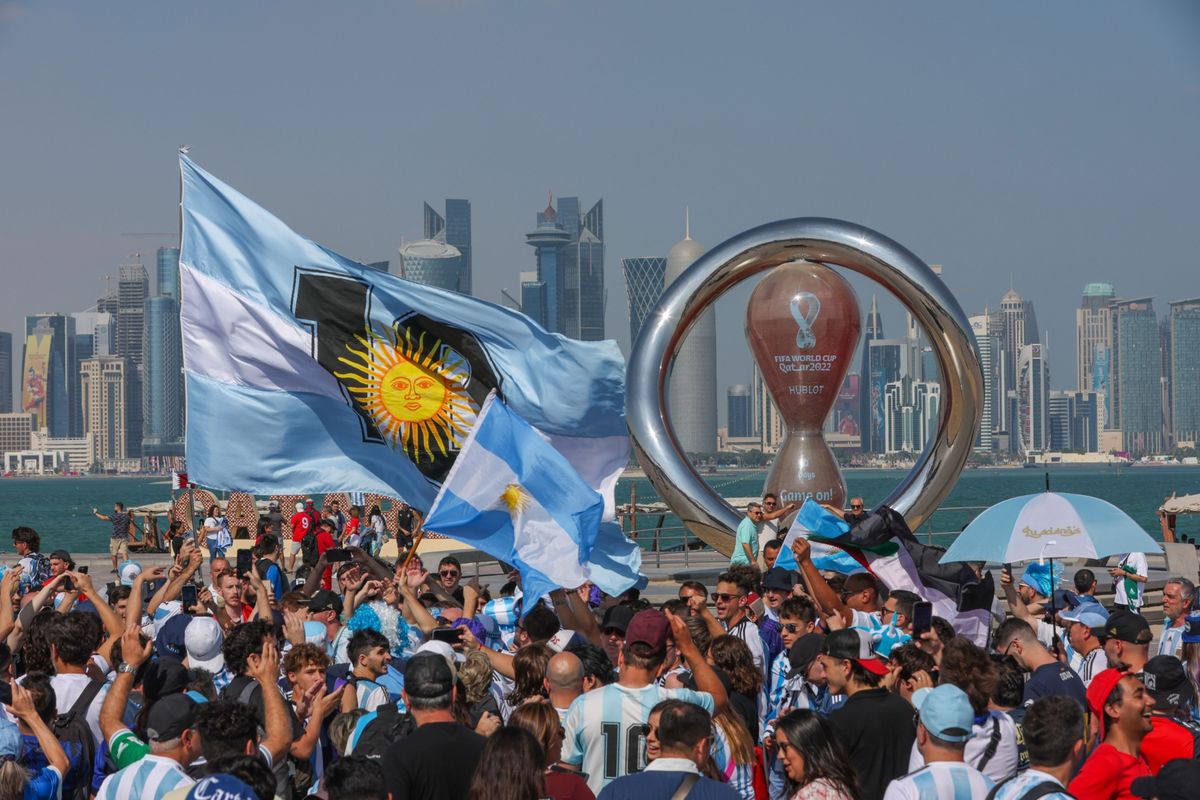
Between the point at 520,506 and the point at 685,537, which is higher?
the point at 520,506

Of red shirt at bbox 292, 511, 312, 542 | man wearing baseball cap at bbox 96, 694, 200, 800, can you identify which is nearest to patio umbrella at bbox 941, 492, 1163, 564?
man wearing baseball cap at bbox 96, 694, 200, 800

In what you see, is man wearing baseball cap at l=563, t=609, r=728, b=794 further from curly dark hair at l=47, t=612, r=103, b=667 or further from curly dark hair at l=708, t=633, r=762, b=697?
curly dark hair at l=47, t=612, r=103, b=667

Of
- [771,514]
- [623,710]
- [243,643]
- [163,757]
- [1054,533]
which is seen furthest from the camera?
[771,514]

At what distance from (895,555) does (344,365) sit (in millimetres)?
4005

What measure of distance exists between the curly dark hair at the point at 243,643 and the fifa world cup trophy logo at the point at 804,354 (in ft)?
37.2

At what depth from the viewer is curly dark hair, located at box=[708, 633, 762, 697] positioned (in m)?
6.32

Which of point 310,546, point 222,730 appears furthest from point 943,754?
point 310,546

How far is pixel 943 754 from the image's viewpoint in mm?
4965

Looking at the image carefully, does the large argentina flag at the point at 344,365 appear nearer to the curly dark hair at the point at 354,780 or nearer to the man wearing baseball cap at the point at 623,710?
the man wearing baseball cap at the point at 623,710

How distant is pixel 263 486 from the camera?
10211 millimetres

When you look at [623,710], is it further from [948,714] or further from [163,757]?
[163,757]

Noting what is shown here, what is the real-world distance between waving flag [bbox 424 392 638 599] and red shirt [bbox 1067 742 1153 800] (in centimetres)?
324

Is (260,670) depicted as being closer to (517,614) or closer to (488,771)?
(488,771)

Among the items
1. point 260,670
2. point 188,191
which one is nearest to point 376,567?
point 188,191
